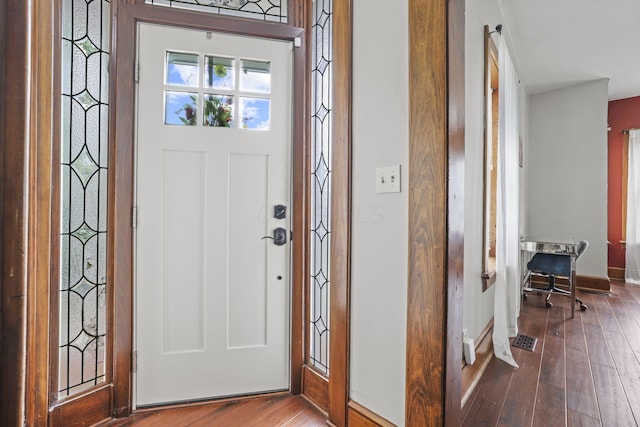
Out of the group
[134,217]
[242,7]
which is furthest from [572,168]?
[134,217]

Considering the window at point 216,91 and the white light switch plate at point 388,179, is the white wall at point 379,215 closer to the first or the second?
the white light switch plate at point 388,179

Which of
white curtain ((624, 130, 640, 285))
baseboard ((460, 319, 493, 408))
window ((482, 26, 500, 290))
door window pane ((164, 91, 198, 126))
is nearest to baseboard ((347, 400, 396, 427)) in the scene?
baseboard ((460, 319, 493, 408))

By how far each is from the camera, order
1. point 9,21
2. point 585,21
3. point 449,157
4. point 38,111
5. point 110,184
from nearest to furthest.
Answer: point 9,21, point 449,157, point 38,111, point 110,184, point 585,21

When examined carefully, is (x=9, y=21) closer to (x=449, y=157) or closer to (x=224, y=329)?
(x=449, y=157)

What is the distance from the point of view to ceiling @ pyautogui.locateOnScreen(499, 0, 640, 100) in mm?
2688

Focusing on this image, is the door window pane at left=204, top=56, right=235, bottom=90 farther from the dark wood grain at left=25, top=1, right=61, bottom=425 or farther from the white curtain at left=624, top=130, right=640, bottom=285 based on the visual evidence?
the white curtain at left=624, top=130, right=640, bottom=285

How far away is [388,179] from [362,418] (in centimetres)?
105

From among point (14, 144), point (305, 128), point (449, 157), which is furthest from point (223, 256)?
point (14, 144)

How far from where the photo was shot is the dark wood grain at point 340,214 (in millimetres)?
1491

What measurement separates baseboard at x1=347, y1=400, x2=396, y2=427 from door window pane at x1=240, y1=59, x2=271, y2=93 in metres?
1.74

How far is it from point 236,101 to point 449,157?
1285 millimetres

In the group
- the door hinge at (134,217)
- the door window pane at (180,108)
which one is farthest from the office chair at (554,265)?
the door hinge at (134,217)

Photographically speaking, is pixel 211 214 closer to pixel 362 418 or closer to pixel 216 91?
pixel 216 91

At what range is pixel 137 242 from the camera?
5.62 ft
